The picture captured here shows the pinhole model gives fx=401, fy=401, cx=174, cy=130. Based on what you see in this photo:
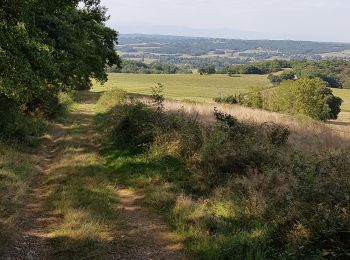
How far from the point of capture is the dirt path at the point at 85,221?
772cm

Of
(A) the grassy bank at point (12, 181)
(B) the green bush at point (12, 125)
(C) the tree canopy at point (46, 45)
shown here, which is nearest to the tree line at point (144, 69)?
(C) the tree canopy at point (46, 45)

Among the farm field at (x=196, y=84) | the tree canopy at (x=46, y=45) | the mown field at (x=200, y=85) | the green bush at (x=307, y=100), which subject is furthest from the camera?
the farm field at (x=196, y=84)

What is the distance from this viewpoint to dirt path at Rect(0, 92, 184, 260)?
7719mm

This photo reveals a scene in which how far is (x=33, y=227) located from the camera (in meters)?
8.90

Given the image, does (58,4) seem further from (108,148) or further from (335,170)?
(335,170)

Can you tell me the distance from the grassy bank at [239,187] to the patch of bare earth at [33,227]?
2.56 metres

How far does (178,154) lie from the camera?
44.7 ft

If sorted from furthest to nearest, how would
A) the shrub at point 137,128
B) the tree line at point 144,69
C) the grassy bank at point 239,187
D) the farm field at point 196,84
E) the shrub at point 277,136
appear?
the tree line at point 144,69 < the farm field at point 196,84 < the shrub at point 137,128 < the shrub at point 277,136 < the grassy bank at point 239,187

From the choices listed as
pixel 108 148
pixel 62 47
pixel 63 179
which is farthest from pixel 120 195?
pixel 62 47

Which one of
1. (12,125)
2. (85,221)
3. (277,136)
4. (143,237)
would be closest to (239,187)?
(143,237)

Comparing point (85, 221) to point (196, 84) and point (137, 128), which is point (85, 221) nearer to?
point (137, 128)

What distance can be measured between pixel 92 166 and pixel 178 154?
3.07m

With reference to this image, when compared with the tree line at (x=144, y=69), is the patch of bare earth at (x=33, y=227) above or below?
above

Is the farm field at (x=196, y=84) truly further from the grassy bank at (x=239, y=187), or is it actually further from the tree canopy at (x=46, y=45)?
the grassy bank at (x=239, y=187)
